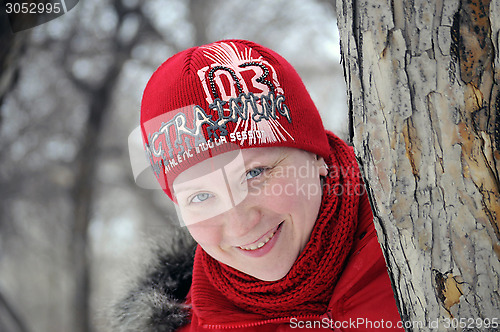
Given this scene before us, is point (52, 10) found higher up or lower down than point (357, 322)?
higher up

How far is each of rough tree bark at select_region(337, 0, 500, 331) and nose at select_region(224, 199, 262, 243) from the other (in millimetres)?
748

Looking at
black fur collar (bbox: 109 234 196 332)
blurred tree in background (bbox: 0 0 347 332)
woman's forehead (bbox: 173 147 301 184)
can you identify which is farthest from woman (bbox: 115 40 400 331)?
blurred tree in background (bbox: 0 0 347 332)

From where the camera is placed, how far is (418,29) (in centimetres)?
92

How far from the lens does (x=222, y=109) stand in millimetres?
1737

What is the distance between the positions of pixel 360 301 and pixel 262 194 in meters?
0.53

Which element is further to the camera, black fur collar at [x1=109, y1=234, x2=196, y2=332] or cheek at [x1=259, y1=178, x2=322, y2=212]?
black fur collar at [x1=109, y1=234, x2=196, y2=332]

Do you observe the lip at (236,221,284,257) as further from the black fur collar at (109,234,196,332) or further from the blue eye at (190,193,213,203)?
the black fur collar at (109,234,196,332)

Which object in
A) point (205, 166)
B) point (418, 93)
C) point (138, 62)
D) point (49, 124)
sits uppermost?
point (418, 93)

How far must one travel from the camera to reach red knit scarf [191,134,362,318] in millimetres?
1847

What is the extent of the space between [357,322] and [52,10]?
2.14m

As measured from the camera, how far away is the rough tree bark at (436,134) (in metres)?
0.90

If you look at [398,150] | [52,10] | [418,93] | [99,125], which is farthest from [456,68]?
[99,125]

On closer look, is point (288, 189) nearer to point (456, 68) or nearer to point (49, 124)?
point (456, 68)

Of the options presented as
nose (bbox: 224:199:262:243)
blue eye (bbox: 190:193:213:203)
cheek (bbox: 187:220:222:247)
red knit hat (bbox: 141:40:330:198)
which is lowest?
cheek (bbox: 187:220:222:247)
